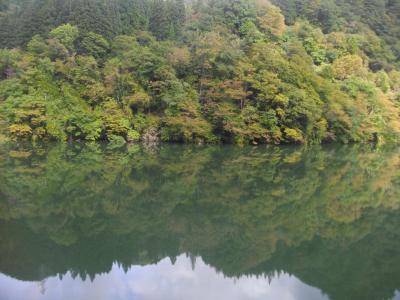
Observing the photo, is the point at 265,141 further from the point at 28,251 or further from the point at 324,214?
the point at 28,251

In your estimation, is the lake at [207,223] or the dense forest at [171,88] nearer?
the lake at [207,223]

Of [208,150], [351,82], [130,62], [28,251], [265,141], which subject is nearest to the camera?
[28,251]

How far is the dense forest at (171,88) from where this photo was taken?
98.8 ft

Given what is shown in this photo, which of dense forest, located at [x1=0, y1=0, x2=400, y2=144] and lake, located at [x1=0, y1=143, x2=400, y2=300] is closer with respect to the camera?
lake, located at [x1=0, y1=143, x2=400, y2=300]

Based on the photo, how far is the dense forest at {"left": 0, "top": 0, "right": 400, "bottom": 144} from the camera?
30.1 metres

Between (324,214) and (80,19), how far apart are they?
35986 mm

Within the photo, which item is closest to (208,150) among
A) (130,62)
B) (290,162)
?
(290,162)

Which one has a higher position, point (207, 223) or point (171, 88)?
point (171, 88)

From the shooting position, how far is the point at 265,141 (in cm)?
3122

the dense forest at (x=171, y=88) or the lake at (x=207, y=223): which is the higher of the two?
the dense forest at (x=171, y=88)

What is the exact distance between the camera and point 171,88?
1240 inches

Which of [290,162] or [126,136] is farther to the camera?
[126,136]

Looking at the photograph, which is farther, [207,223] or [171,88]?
[171,88]

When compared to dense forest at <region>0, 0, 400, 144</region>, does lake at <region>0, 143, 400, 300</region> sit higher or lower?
lower
